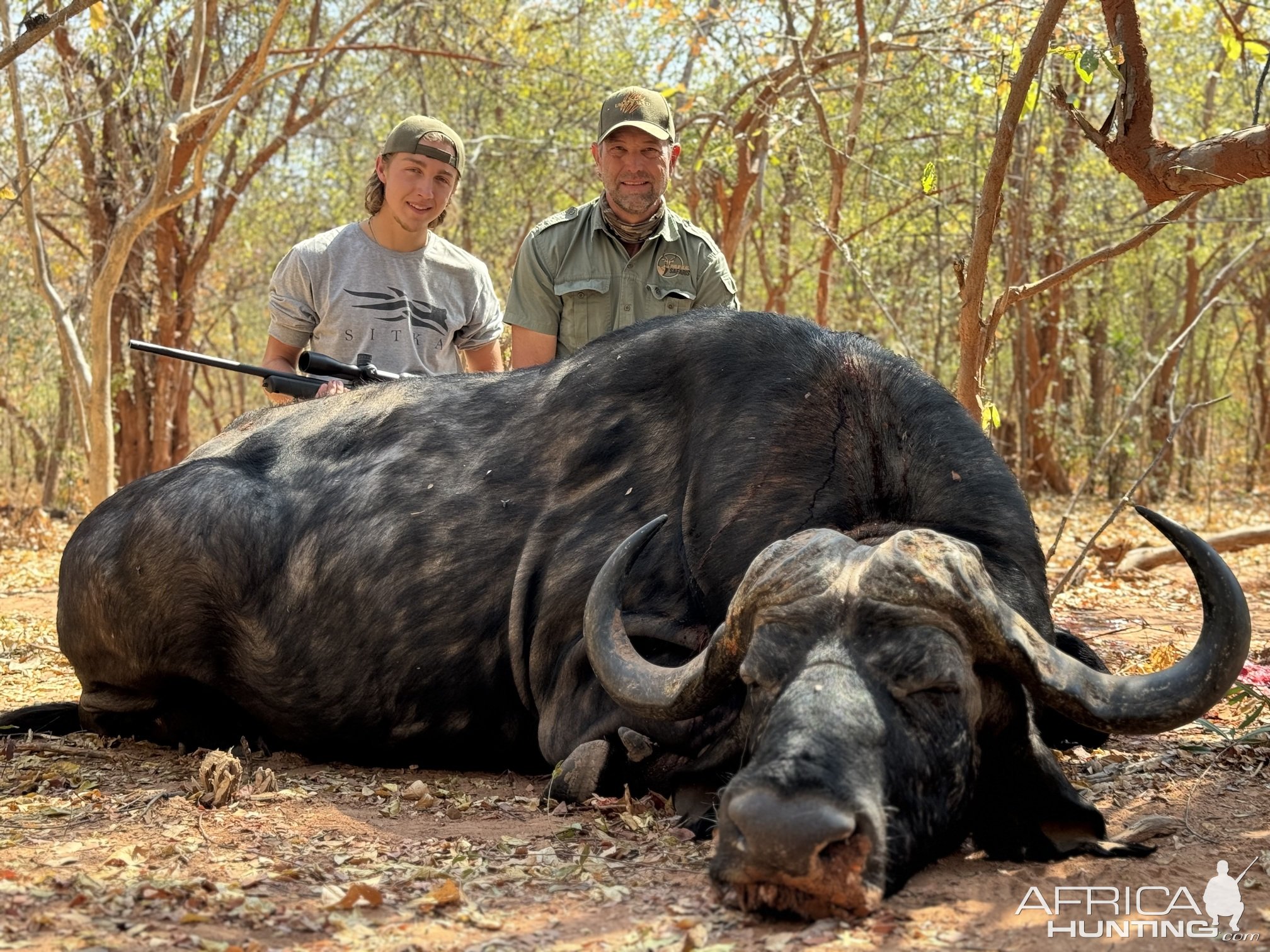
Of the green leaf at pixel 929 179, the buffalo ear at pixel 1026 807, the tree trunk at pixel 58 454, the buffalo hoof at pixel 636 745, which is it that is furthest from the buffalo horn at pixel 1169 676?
the tree trunk at pixel 58 454

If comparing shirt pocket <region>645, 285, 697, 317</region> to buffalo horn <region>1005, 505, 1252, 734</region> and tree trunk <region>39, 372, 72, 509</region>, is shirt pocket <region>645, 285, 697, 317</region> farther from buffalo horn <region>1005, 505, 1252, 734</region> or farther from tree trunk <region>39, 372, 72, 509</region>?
tree trunk <region>39, 372, 72, 509</region>

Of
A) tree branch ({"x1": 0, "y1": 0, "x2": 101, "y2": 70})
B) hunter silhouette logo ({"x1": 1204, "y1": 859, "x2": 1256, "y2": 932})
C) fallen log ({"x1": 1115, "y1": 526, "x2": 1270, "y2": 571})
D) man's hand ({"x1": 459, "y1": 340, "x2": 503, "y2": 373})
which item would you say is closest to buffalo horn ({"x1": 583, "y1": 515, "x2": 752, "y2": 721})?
hunter silhouette logo ({"x1": 1204, "y1": 859, "x2": 1256, "y2": 932})

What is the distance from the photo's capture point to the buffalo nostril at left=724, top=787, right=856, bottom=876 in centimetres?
266

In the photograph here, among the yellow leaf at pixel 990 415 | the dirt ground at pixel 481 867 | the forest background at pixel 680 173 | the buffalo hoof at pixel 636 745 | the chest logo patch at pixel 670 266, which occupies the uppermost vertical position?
the forest background at pixel 680 173

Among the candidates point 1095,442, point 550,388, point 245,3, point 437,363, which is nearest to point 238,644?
point 550,388

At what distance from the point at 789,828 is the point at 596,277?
4.29 m

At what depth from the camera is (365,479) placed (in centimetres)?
491

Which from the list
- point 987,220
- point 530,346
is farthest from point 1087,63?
point 530,346

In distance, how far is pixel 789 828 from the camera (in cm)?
267

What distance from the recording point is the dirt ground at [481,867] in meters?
2.79

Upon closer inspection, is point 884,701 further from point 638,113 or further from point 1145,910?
point 638,113

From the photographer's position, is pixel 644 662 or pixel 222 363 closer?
pixel 644 662

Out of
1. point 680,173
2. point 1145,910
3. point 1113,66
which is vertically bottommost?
point 1145,910

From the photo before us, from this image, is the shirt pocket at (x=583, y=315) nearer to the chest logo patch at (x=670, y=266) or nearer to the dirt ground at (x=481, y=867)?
the chest logo patch at (x=670, y=266)
